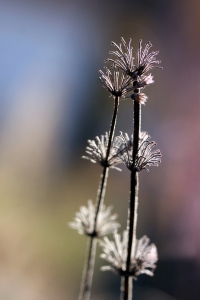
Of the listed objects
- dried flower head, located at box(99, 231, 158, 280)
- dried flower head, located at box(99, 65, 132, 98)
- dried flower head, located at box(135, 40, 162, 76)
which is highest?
dried flower head, located at box(135, 40, 162, 76)

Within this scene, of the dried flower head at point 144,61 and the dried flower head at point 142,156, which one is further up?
the dried flower head at point 144,61

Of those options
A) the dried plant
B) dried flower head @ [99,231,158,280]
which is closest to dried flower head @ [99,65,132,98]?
the dried plant

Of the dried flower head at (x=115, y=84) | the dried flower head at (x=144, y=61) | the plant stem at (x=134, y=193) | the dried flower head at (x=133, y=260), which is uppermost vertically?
Result: the dried flower head at (x=144, y=61)

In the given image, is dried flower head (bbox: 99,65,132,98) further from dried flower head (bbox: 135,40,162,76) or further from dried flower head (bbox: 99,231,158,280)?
dried flower head (bbox: 99,231,158,280)

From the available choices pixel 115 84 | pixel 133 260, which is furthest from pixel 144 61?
pixel 133 260

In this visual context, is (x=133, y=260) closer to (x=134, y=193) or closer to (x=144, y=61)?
(x=134, y=193)

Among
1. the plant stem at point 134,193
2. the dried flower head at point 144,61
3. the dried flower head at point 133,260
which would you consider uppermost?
the dried flower head at point 144,61

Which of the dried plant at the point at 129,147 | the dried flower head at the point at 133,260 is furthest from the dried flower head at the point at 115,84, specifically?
the dried flower head at the point at 133,260

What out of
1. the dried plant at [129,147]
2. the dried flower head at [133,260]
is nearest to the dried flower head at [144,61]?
the dried plant at [129,147]

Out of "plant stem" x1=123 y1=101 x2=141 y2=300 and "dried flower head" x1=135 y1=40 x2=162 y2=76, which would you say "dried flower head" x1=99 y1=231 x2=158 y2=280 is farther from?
"dried flower head" x1=135 y1=40 x2=162 y2=76

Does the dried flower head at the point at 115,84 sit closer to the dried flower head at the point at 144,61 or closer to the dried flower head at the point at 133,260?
the dried flower head at the point at 144,61

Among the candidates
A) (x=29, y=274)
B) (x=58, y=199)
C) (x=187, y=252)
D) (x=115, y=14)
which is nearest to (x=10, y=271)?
(x=29, y=274)

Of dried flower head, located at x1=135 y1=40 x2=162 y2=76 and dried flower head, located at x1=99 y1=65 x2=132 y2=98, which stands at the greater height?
dried flower head, located at x1=135 y1=40 x2=162 y2=76
